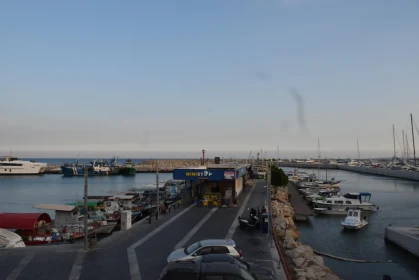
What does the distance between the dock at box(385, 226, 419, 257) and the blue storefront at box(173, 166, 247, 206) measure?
1324 centimetres

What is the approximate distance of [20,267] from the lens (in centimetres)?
1588

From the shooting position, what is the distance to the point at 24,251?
18.5 metres

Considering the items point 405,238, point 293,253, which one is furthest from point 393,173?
point 293,253

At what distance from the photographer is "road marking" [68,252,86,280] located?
14570 millimetres

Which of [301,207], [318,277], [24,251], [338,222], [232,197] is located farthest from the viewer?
[301,207]

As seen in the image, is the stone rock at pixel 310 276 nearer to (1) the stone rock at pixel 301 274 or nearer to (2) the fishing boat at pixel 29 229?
(1) the stone rock at pixel 301 274

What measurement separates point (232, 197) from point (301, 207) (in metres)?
17.1

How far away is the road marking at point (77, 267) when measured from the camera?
14.6 metres

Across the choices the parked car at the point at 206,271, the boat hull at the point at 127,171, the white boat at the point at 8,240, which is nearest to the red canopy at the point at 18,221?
the white boat at the point at 8,240

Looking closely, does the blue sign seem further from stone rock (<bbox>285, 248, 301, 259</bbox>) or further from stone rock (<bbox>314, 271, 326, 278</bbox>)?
stone rock (<bbox>314, 271, 326, 278</bbox>)

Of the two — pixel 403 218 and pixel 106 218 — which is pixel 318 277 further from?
pixel 403 218

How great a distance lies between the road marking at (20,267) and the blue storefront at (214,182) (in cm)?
1698

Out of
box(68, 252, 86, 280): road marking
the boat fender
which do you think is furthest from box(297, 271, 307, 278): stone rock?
the boat fender

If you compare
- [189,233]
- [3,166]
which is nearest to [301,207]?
[189,233]
